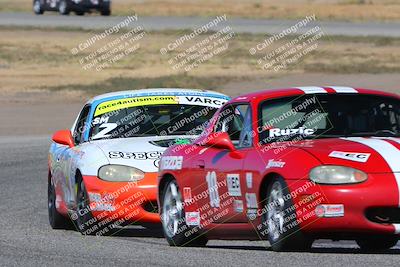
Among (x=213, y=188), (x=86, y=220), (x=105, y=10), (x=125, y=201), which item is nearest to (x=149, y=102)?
(x=86, y=220)

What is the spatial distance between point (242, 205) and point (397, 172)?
1.33 m

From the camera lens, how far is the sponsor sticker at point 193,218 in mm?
10656

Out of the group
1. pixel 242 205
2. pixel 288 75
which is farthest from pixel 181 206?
pixel 288 75

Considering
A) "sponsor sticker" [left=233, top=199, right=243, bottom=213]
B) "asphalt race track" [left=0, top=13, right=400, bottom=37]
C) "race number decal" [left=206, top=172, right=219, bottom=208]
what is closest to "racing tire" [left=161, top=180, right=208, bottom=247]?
"race number decal" [left=206, top=172, right=219, bottom=208]

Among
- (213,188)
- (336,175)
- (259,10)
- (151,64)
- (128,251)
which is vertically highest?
(336,175)

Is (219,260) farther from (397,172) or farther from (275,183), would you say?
(397,172)

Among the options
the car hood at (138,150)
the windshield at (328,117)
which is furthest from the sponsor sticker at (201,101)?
the windshield at (328,117)

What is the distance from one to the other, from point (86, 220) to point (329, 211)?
3.57 metres

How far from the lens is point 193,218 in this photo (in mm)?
10703

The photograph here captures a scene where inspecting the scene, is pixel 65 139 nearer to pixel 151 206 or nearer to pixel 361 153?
pixel 151 206

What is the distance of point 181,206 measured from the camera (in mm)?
10852

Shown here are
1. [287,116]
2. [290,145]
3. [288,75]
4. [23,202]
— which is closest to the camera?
[290,145]

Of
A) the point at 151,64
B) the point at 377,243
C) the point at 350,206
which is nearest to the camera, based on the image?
the point at 350,206

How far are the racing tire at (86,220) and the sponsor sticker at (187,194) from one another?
1493 mm
